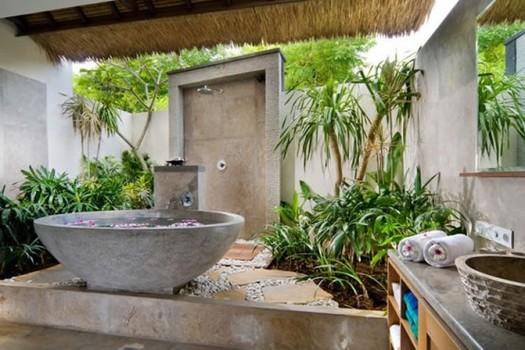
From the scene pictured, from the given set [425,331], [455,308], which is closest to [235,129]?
[425,331]

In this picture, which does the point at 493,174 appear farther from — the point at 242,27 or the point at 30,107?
the point at 30,107

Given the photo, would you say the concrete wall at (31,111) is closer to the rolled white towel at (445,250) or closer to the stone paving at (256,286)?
the stone paving at (256,286)

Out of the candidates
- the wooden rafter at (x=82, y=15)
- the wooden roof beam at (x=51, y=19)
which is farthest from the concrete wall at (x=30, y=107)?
the wooden rafter at (x=82, y=15)

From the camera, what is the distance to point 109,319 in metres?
2.18

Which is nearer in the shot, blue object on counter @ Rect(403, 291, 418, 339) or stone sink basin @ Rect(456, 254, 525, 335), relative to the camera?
stone sink basin @ Rect(456, 254, 525, 335)

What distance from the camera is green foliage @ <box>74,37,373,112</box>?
6102 mm

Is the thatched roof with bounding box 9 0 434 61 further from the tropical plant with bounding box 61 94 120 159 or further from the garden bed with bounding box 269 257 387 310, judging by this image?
the garden bed with bounding box 269 257 387 310

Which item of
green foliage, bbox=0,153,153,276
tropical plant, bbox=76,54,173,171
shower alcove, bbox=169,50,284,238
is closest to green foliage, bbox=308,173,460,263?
shower alcove, bbox=169,50,284,238

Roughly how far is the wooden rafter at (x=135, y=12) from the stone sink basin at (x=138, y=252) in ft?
8.01

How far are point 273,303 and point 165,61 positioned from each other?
21.9ft

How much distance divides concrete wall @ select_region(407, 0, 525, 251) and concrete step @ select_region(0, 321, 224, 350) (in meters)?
1.87

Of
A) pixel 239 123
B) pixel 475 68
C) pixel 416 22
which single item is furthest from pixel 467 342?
pixel 239 123

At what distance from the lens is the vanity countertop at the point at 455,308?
708mm

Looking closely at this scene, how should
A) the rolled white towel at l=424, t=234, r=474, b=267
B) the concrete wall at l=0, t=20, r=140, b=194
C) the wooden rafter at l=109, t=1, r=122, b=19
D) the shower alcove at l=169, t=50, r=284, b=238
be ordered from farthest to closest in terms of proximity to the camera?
the shower alcove at l=169, t=50, r=284, b=238 < the concrete wall at l=0, t=20, r=140, b=194 < the wooden rafter at l=109, t=1, r=122, b=19 < the rolled white towel at l=424, t=234, r=474, b=267
